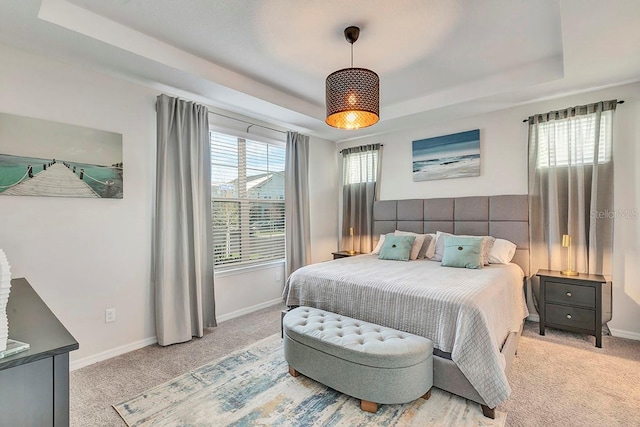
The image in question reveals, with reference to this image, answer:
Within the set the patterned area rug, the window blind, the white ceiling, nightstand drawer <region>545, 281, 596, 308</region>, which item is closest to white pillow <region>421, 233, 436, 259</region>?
nightstand drawer <region>545, 281, 596, 308</region>

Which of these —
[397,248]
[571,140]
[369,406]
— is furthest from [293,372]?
[571,140]

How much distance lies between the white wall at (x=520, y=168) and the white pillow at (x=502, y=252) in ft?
2.09

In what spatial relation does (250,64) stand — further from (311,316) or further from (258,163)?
(311,316)

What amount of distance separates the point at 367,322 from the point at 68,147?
2.71 m

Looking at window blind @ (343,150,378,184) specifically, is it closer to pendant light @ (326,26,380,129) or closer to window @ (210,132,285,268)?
window @ (210,132,285,268)

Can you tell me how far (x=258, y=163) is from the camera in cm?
407

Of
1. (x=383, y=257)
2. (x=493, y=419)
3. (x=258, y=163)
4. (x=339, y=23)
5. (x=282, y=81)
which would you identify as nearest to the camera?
(x=493, y=419)

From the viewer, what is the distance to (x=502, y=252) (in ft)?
11.0

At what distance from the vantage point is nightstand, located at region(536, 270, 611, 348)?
279cm

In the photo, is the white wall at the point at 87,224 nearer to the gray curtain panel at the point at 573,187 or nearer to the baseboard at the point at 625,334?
the gray curtain panel at the point at 573,187

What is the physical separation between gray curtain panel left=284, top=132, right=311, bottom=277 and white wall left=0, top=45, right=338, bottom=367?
5.73 ft

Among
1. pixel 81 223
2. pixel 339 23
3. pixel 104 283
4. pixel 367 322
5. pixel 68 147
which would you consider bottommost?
pixel 367 322

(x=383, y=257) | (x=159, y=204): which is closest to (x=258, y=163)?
(x=159, y=204)

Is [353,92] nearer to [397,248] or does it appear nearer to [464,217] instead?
[397,248]
